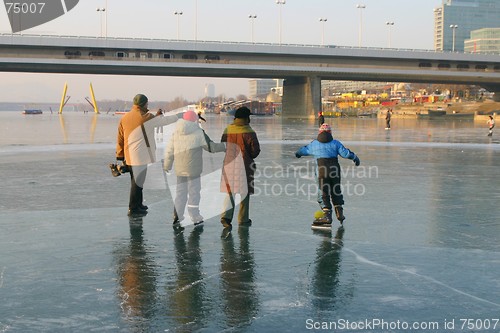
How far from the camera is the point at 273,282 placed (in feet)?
18.6

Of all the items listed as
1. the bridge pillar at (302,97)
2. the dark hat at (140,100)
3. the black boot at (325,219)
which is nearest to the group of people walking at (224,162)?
the dark hat at (140,100)

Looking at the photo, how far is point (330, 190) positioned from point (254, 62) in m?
80.2

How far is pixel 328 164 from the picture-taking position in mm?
8484

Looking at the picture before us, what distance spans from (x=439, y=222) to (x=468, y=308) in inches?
160

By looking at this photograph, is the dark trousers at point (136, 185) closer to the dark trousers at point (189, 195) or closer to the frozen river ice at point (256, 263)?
the frozen river ice at point (256, 263)

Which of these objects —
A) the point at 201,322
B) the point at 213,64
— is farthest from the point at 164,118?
the point at 213,64

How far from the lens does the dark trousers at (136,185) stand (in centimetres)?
924

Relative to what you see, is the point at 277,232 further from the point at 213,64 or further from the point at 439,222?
the point at 213,64

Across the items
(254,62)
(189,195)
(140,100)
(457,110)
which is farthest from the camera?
(457,110)

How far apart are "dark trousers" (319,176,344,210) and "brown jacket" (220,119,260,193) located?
1059 millimetres

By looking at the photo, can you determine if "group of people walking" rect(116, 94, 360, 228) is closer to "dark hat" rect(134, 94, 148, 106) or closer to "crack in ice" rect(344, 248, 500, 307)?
"dark hat" rect(134, 94, 148, 106)

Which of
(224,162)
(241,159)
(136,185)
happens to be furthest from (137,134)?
(241,159)

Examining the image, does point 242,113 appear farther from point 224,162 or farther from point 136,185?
point 136,185

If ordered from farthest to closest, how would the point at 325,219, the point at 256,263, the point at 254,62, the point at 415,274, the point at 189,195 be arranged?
1. the point at 254,62
2. the point at 189,195
3. the point at 325,219
4. the point at 256,263
5. the point at 415,274
